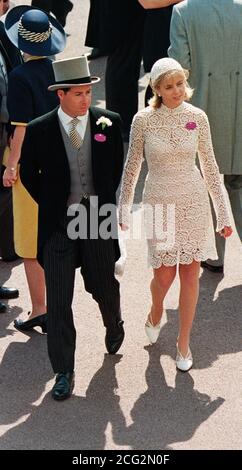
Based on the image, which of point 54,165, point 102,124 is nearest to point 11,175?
point 54,165

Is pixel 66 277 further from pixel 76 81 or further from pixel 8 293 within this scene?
pixel 8 293

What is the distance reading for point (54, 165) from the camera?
5.68 meters

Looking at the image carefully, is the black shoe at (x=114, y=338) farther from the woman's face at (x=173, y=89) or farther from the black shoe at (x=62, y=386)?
the woman's face at (x=173, y=89)

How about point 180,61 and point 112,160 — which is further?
point 180,61

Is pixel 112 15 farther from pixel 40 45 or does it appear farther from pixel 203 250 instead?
pixel 203 250

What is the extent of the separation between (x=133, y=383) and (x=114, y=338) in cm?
30

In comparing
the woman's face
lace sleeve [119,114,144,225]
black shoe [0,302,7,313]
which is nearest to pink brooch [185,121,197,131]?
the woman's face

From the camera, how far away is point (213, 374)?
6.03 metres

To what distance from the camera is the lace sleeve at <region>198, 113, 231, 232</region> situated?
5855 mm

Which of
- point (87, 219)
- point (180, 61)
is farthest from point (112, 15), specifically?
point (87, 219)

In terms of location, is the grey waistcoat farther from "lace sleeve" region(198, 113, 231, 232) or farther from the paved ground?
the paved ground

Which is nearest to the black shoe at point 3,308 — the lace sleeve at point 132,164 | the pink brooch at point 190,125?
the lace sleeve at point 132,164

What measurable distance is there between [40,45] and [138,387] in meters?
1.85

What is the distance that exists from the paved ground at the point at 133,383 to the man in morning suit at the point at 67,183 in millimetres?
207
